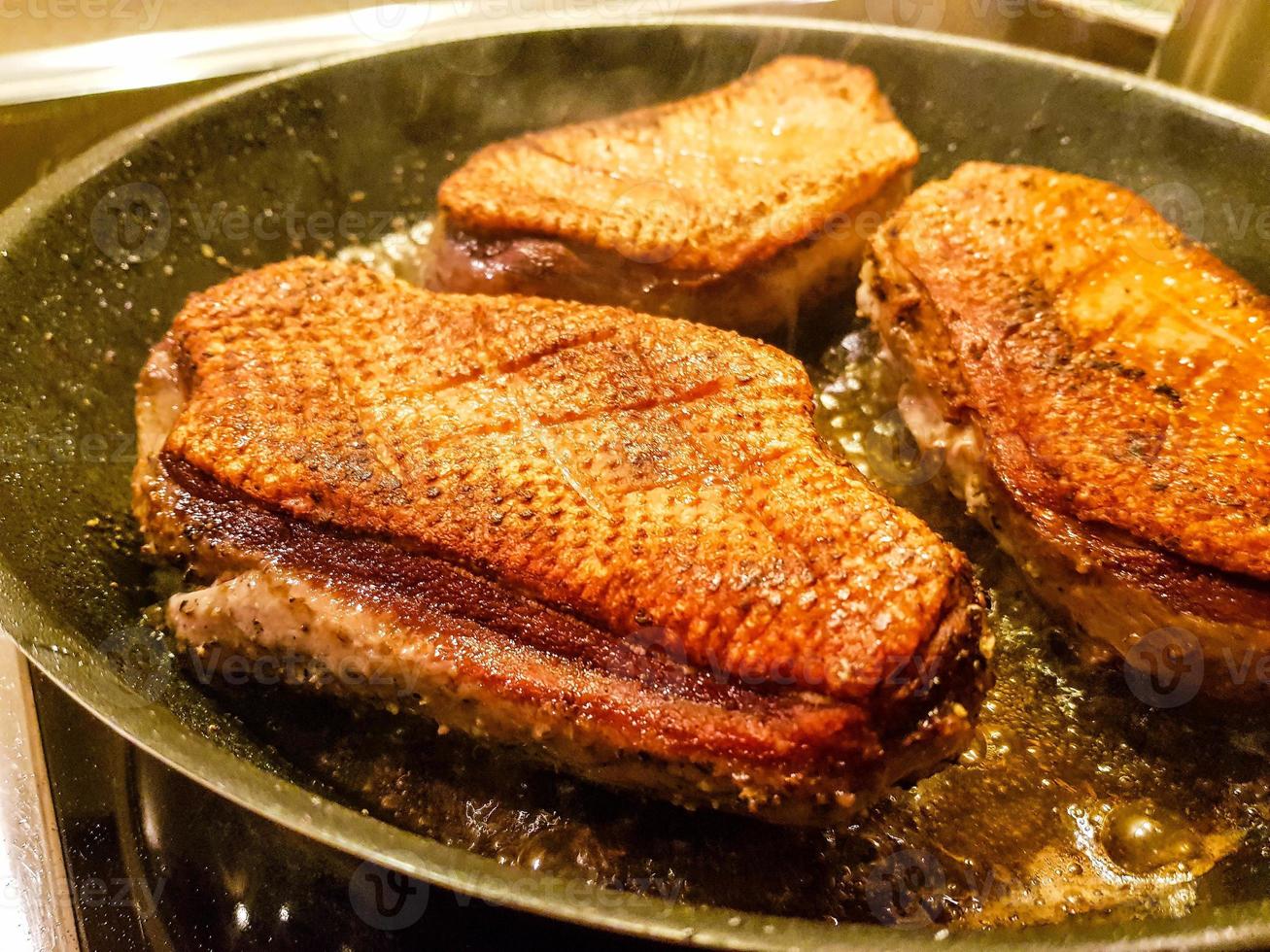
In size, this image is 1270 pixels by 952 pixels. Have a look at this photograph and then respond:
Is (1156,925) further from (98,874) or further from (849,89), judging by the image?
(849,89)

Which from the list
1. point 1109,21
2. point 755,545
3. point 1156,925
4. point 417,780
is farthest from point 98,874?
point 1109,21

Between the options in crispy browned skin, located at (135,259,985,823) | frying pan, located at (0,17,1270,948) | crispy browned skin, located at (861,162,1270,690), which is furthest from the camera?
crispy browned skin, located at (861,162,1270,690)

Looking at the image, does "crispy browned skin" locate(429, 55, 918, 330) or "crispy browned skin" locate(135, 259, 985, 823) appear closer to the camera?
"crispy browned skin" locate(135, 259, 985, 823)

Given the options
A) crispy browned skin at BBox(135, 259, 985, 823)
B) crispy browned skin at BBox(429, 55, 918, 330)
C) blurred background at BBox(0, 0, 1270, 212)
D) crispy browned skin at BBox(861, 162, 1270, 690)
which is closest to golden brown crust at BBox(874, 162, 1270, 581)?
crispy browned skin at BBox(861, 162, 1270, 690)

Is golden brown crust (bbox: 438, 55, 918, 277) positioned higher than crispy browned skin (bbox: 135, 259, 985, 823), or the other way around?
golden brown crust (bbox: 438, 55, 918, 277)

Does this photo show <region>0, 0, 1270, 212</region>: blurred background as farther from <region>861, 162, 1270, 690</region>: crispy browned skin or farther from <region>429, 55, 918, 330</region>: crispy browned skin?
<region>861, 162, 1270, 690</region>: crispy browned skin

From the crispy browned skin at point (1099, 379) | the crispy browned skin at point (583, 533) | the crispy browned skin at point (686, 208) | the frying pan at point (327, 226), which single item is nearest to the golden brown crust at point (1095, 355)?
the crispy browned skin at point (1099, 379)

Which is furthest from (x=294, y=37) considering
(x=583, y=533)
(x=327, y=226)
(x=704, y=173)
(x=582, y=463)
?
(x=583, y=533)
